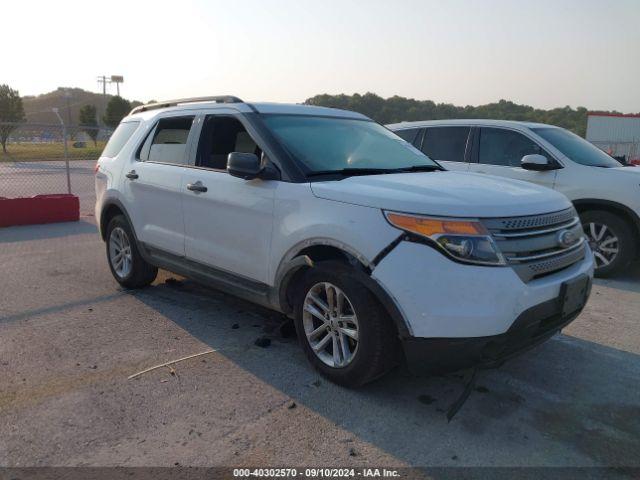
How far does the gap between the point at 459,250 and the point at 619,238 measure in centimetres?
429

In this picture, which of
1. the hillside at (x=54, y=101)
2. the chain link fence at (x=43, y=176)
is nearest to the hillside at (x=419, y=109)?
the chain link fence at (x=43, y=176)

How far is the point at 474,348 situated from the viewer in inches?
119

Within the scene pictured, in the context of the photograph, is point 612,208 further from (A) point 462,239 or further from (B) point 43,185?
(B) point 43,185

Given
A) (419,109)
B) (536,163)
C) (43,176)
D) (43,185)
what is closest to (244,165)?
(536,163)

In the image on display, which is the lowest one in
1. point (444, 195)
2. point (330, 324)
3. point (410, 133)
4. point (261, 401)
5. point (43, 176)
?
point (43, 176)

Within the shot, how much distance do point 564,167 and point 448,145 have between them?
5.32ft

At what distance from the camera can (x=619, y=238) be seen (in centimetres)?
634

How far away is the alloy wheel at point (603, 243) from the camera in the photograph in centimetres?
640

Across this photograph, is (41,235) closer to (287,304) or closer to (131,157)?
(131,157)

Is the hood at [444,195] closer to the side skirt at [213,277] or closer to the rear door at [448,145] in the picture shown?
the side skirt at [213,277]

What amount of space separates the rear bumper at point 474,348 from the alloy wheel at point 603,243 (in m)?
3.77

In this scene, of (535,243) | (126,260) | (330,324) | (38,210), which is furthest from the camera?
(38,210)

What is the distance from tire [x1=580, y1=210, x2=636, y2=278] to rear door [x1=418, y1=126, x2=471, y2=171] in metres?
1.73

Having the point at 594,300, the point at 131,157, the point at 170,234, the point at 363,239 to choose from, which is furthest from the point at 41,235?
the point at 594,300
